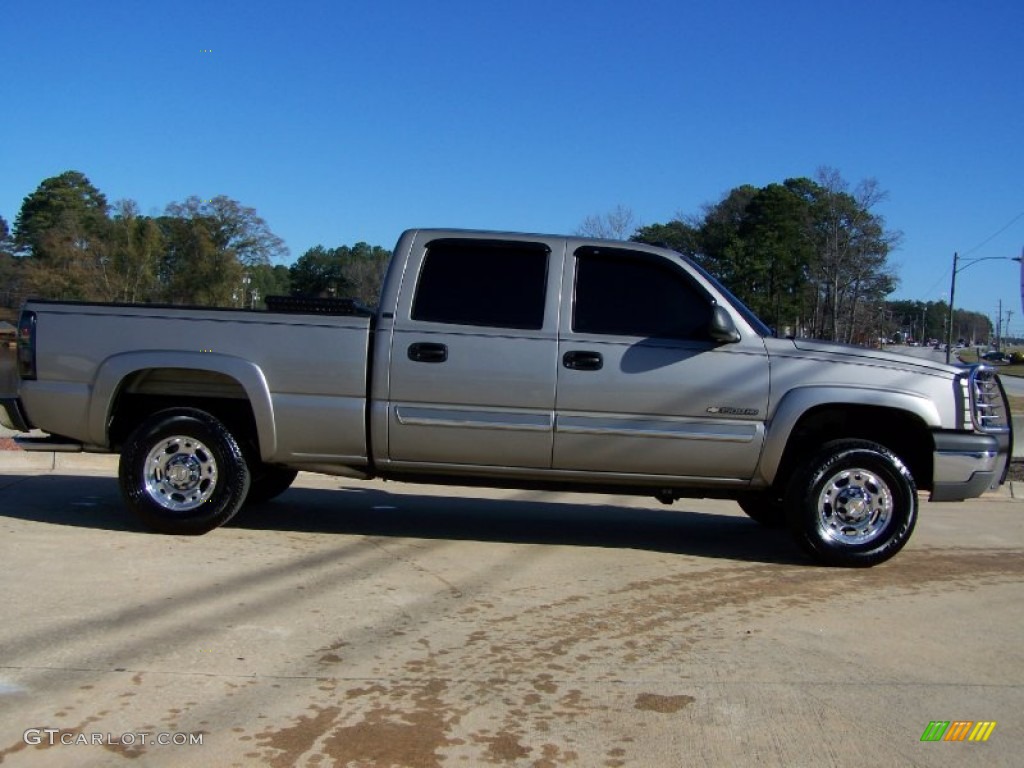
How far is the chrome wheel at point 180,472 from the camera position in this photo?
248 inches

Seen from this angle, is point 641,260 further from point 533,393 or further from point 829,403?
point 829,403

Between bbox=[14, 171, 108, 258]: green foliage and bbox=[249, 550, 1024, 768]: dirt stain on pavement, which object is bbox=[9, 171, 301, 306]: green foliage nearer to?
bbox=[14, 171, 108, 258]: green foliage

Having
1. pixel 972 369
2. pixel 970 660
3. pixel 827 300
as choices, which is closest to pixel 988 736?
pixel 970 660

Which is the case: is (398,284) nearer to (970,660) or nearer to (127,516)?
(127,516)

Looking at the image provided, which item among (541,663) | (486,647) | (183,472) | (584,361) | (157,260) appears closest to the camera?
(541,663)

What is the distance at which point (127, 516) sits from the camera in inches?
277

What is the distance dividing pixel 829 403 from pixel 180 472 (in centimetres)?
431

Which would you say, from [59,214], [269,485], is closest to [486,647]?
[269,485]

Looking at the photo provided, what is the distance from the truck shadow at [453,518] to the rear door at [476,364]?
101cm

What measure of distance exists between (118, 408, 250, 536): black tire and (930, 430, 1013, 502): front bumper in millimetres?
4542

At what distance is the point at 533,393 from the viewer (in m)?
5.96


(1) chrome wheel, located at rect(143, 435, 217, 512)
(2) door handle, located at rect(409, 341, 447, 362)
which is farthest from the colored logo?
(1) chrome wheel, located at rect(143, 435, 217, 512)

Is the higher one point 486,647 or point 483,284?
point 483,284

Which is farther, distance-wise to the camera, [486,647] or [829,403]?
[829,403]
